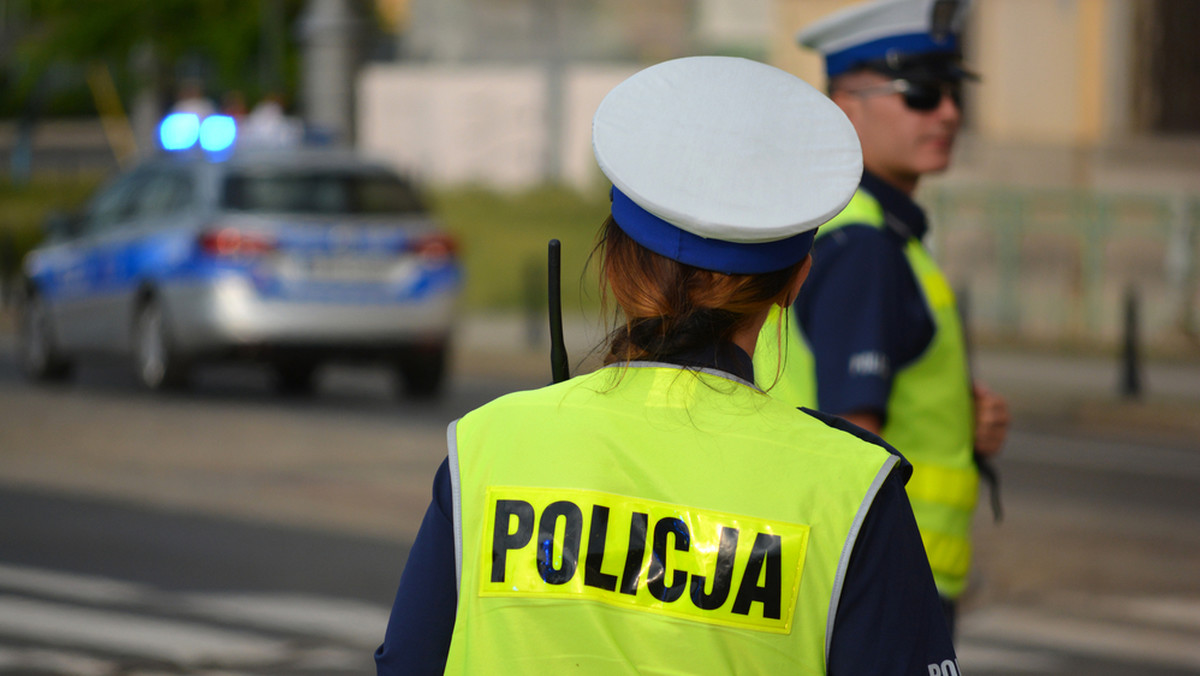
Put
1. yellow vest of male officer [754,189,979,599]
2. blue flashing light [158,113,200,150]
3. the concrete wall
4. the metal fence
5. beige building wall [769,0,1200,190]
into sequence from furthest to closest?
1. the concrete wall
2. beige building wall [769,0,1200,190]
3. the metal fence
4. blue flashing light [158,113,200,150]
5. yellow vest of male officer [754,189,979,599]

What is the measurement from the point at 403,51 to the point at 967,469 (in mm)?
30545

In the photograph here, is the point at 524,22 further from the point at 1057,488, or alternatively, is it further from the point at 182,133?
the point at 1057,488

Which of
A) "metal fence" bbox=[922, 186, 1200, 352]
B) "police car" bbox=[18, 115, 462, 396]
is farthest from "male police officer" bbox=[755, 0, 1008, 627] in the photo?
"metal fence" bbox=[922, 186, 1200, 352]

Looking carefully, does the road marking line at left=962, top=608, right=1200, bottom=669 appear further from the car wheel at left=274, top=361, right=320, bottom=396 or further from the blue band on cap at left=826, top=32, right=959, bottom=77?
the car wheel at left=274, top=361, right=320, bottom=396

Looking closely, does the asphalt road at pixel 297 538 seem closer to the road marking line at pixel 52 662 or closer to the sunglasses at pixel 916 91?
the road marking line at pixel 52 662

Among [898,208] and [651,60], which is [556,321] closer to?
[898,208]

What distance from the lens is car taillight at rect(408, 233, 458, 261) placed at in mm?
12914

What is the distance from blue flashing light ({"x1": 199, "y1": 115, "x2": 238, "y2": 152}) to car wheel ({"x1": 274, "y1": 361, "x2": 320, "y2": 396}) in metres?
1.82

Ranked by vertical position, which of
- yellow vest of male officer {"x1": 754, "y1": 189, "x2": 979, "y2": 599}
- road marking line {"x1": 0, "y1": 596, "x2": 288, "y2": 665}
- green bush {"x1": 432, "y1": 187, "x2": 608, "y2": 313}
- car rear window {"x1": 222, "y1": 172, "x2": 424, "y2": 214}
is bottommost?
green bush {"x1": 432, "y1": 187, "x2": 608, "y2": 313}

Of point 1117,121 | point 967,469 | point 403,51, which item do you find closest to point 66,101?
point 403,51

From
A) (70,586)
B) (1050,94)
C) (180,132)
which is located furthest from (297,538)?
(1050,94)

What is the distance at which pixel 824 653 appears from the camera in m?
1.79

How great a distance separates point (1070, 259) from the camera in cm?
1919

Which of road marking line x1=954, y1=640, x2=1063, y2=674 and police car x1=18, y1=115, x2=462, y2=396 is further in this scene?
police car x1=18, y1=115, x2=462, y2=396
